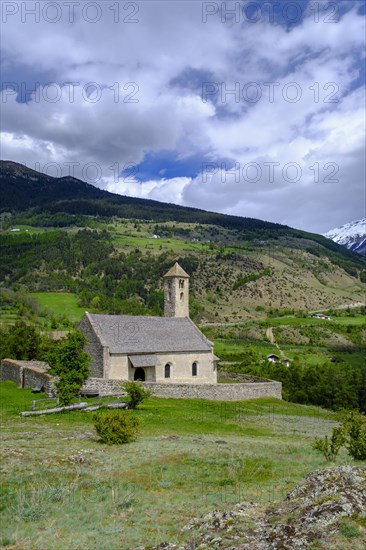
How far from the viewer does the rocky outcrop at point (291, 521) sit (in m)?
8.48

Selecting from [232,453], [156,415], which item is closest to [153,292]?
[156,415]

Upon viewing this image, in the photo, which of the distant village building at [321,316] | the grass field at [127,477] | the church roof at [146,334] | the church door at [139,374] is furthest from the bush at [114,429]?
the distant village building at [321,316]

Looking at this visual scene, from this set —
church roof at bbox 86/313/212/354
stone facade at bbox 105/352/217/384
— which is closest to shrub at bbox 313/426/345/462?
stone facade at bbox 105/352/217/384

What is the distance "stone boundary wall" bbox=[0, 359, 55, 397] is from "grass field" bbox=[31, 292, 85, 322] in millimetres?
67359

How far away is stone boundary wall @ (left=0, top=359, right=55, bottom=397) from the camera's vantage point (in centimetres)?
3553

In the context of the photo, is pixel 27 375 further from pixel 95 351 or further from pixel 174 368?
pixel 174 368

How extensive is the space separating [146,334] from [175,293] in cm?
1042

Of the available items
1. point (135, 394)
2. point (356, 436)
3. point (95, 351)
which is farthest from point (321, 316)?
point (356, 436)

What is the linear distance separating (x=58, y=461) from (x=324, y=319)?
153 metres

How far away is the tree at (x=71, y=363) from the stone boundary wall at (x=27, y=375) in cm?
336

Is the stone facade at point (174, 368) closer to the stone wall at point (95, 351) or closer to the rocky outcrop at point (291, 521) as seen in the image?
the stone wall at point (95, 351)

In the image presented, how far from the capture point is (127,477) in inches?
582

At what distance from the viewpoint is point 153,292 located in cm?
16200

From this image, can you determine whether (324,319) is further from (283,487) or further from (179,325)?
(283,487)
